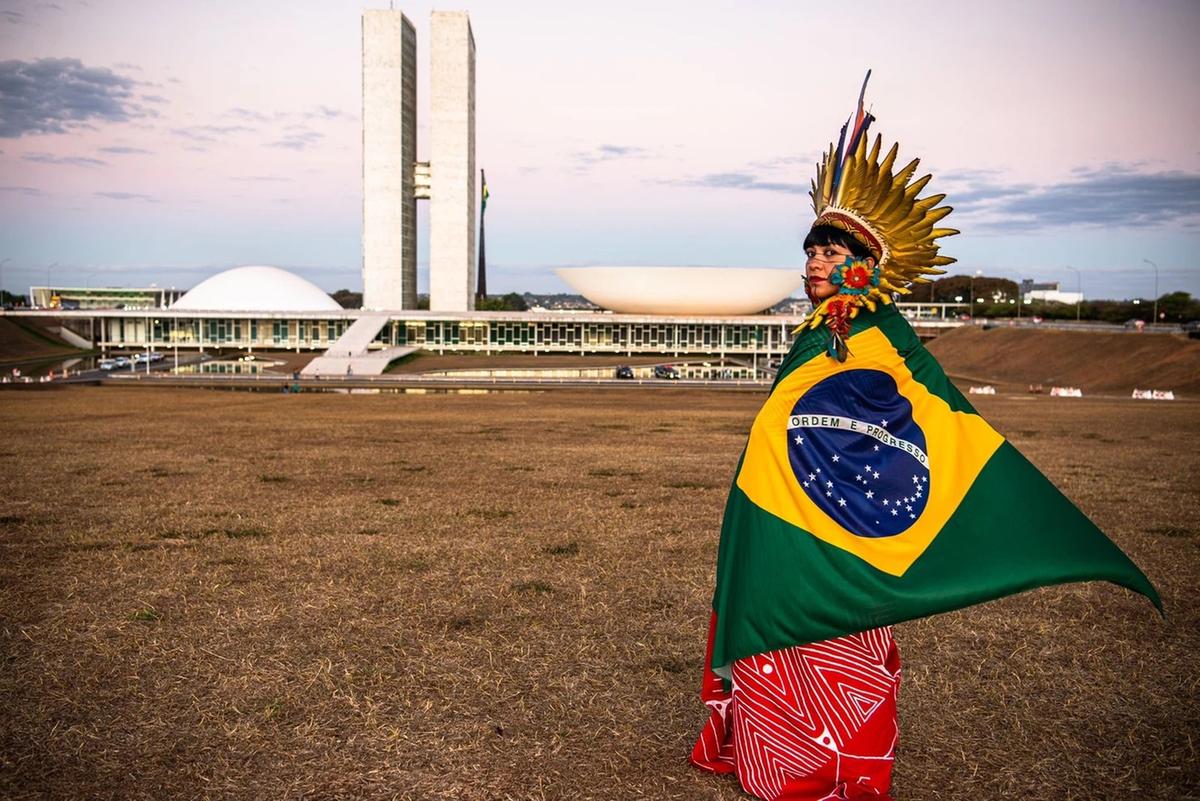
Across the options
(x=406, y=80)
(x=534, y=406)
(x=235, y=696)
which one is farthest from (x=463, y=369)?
(x=235, y=696)

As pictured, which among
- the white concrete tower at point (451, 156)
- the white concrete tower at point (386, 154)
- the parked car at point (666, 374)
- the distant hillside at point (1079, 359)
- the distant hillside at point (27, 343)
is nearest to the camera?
the distant hillside at point (1079, 359)

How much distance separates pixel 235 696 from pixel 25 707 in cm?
109

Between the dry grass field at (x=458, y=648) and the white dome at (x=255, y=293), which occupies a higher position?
the white dome at (x=255, y=293)

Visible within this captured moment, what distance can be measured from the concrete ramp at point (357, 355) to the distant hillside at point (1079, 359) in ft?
116

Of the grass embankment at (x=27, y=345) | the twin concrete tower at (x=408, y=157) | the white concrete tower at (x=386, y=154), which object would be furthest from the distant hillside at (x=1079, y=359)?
the grass embankment at (x=27, y=345)

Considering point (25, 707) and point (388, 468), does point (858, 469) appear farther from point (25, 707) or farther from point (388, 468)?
point (388, 468)

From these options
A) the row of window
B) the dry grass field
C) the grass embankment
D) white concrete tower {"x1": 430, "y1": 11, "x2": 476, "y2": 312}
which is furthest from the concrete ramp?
the dry grass field

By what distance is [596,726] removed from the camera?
5.18 m

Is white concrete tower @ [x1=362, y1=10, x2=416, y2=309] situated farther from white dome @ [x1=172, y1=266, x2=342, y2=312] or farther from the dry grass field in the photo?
the dry grass field

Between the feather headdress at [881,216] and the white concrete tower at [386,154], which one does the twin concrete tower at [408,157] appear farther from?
the feather headdress at [881,216]

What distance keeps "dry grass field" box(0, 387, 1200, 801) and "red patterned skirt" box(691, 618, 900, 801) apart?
0.41 meters

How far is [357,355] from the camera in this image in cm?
5875

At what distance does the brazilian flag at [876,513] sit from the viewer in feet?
13.1

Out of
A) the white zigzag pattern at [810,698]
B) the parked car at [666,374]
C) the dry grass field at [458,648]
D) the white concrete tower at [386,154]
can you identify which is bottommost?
the dry grass field at [458,648]
